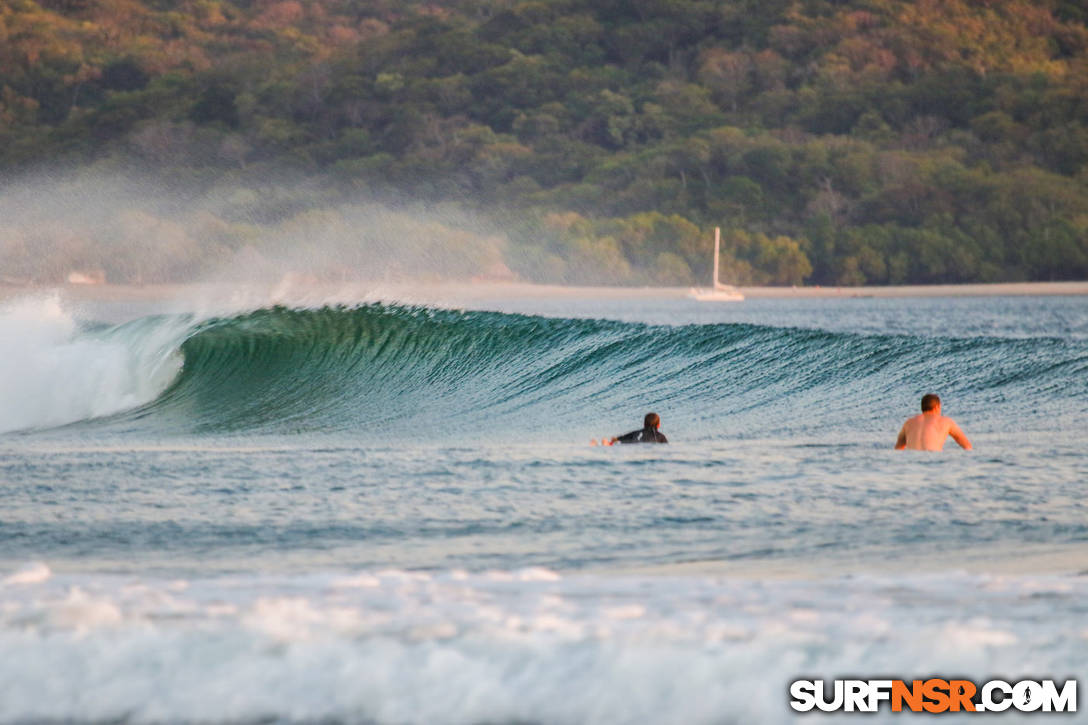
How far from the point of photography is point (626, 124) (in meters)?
122

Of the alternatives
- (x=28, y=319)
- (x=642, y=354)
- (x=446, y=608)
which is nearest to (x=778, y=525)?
(x=446, y=608)

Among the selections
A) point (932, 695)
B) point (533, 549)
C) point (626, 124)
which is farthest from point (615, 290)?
→ point (932, 695)

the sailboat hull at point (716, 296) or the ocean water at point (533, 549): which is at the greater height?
the sailboat hull at point (716, 296)

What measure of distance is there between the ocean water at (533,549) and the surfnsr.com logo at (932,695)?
0.08 metres

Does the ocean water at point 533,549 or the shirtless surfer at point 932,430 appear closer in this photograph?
the ocean water at point 533,549

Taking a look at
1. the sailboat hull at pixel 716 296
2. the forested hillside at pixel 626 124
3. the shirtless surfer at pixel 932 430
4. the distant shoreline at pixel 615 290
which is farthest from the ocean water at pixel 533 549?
the forested hillside at pixel 626 124

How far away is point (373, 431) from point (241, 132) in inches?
4220

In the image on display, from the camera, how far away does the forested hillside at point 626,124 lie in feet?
358

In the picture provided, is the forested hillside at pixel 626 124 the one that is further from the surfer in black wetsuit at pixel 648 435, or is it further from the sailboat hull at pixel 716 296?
the surfer in black wetsuit at pixel 648 435

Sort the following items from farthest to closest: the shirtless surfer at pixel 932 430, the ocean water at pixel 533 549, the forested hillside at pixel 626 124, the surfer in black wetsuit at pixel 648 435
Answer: the forested hillside at pixel 626 124 → the surfer in black wetsuit at pixel 648 435 → the shirtless surfer at pixel 932 430 → the ocean water at pixel 533 549

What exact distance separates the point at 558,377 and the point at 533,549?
12.1 metres

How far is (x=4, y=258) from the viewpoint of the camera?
3831 inches

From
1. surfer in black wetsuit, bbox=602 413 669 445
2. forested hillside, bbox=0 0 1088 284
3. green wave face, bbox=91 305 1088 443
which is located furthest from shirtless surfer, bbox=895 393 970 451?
forested hillside, bbox=0 0 1088 284

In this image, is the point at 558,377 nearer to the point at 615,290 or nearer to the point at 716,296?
the point at 716,296
